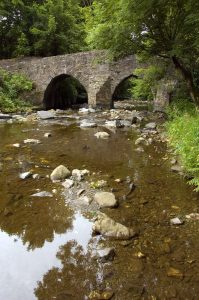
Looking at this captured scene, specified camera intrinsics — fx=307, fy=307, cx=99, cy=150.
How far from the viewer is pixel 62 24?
22.9 metres

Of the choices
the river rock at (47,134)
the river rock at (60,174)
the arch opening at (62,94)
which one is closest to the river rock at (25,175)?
the river rock at (60,174)

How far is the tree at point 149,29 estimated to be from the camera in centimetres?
815

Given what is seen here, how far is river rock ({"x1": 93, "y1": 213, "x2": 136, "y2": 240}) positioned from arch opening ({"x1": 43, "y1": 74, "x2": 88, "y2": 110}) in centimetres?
1684

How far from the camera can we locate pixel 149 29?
919cm

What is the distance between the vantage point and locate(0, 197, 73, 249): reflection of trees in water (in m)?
3.63

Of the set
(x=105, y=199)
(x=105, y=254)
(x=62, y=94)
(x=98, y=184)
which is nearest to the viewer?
(x=105, y=254)

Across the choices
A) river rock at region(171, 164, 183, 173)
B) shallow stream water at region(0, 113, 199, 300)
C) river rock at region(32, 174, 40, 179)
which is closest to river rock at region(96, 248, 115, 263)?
shallow stream water at region(0, 113, 199, 300)

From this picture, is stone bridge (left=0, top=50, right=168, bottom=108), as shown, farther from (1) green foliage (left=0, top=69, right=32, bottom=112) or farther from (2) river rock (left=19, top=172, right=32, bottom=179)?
(2) river rock (left=19, top=172, right=32, bottom=179)

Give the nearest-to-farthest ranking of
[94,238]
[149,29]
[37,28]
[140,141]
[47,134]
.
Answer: [94,238] → [140,141] → [149,29] → [47,134] → [37,28]

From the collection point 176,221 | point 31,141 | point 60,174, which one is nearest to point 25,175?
point 60,174

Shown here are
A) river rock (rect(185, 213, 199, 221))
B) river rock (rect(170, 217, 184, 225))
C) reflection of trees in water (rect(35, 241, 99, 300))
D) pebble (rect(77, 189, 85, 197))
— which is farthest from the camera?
pebble (rect(77, 189, 85, 197))

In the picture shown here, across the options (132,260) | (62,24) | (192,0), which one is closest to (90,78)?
(62,24)

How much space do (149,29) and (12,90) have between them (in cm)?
1159

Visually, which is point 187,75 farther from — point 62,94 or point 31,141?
point 62,94
